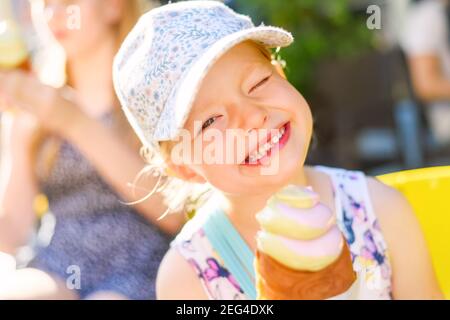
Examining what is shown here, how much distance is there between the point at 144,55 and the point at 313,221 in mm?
423

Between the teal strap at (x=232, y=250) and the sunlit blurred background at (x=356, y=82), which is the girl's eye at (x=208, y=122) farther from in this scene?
the sunlit blurred background at (x=356, y=82)

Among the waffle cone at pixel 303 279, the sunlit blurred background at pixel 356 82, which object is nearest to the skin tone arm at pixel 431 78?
the sunlit blurred background at pixel 356 82

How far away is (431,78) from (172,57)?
92.8 inches

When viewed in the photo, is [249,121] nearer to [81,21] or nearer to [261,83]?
[261,83]

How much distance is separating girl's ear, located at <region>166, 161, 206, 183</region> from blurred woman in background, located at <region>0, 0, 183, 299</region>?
0.35 metres

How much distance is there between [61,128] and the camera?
78.5 inches

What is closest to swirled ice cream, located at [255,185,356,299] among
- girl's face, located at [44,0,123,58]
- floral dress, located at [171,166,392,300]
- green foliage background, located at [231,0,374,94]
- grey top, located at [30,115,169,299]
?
floral dress, located at [171,166,392,300]

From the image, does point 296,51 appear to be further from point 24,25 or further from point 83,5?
point 83,5

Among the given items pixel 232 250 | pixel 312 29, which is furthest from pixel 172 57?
pixel 312 29

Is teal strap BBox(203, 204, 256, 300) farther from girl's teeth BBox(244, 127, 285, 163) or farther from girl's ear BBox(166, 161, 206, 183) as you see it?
girl's teeth BBox(244, 127, 285, 163)

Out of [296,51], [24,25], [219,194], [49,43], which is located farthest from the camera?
[296,51]

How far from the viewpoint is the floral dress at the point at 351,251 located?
1.56 meters

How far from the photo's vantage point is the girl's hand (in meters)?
1.96
